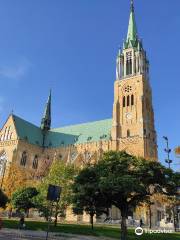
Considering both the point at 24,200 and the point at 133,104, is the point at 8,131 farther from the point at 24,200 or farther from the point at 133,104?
the point at 24,200

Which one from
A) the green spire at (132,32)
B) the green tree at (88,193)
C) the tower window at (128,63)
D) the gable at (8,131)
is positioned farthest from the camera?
the green spire at (132,32)

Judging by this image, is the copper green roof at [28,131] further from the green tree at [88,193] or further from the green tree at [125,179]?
the green tree at [125,179]

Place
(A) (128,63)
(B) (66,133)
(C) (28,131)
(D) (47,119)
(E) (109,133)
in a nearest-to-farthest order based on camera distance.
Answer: (E) (109,133), (A) (128,63), (C) (28,131), (B) (66,133), (D) (47,119)

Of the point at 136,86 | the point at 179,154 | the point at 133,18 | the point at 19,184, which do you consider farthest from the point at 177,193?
the point at 133,18

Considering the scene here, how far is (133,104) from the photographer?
244ft

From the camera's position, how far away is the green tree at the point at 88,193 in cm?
2622

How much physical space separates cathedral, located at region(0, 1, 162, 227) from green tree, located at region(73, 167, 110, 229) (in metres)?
38.9

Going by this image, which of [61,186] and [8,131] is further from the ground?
[8,131]

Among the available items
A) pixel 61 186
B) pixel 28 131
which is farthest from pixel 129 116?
pixel 61 186

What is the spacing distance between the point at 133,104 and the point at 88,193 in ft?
166

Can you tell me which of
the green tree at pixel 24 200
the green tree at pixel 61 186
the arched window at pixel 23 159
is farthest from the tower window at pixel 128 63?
the green tree at pixel 24 200

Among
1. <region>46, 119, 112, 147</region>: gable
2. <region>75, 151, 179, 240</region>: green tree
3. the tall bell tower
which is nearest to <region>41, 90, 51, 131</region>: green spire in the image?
<region>46, 119, 112, 147</region>: gable

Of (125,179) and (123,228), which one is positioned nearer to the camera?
(125,179)

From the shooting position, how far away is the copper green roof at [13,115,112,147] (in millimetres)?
80938
